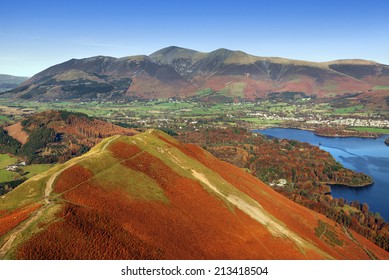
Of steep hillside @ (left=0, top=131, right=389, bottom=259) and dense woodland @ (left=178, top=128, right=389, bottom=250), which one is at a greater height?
steep hillside @ (left=0, top=131, right=389, bottom=259)

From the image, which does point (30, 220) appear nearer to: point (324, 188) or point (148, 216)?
point (148, 216)

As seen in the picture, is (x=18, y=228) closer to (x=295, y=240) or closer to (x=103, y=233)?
(x=103, y=233)

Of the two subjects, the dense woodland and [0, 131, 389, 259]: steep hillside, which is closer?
[0, 131, 389, 259]: steep hillside

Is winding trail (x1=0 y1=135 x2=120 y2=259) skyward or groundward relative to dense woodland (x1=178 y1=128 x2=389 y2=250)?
skyward

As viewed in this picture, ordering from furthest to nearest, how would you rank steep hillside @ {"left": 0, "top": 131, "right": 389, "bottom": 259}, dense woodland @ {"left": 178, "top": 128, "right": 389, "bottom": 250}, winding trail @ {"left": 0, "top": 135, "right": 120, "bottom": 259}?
dense woodland @ {"left": 178, "top": 128, "right": 389, "bottom": 250}, steep hillside @ {"left": 0, "top": 131, "right": 389, "bottom": 259}, winding trail @ {"left": 0, "top": 135, "right": 120, "bottom": 259}

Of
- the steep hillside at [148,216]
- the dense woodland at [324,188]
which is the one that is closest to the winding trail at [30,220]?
the steep hillside at [148,216]

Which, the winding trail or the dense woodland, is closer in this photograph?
the winding trail

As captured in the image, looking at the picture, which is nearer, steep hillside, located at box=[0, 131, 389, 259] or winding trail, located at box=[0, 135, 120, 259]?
winding trail, located at box=[0, 135, 120, 259]

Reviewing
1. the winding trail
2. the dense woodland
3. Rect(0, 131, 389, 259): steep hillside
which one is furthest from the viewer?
the dense woodland

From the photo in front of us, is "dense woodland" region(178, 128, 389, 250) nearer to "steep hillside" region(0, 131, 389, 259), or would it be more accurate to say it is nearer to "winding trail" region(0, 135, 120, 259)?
"steep hillside" region(0, 131, 389, 259)

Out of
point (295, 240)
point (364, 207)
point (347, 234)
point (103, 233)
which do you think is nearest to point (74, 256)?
point (103, 233)

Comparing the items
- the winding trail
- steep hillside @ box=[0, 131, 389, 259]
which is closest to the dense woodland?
steep hillside @ box=[0, 131, 389, 259]
